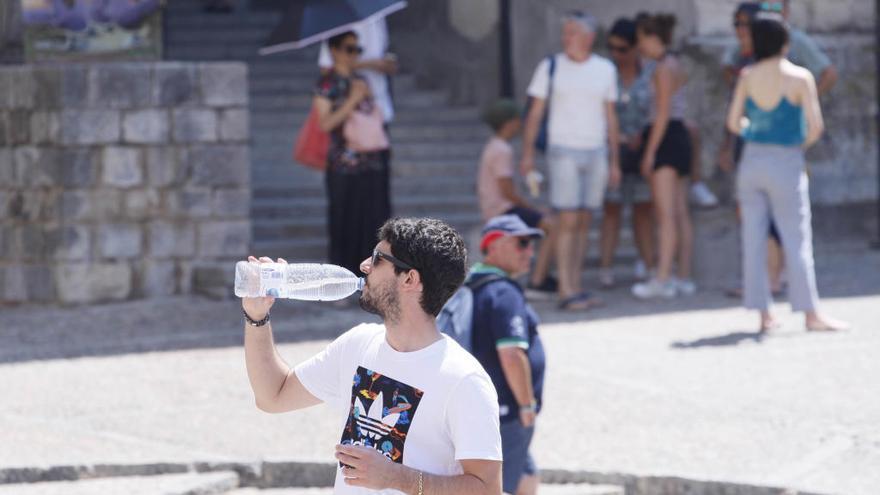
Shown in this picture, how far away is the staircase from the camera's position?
11445mm

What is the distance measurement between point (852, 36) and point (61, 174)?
647 centimetres

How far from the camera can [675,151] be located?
408 inches

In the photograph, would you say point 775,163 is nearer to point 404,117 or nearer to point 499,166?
point 499,166

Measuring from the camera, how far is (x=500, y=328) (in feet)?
17.1

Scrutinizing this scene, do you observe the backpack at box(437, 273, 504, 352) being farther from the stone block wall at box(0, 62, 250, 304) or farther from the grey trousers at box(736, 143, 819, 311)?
the stone block wall at box(0, 62, 250, 304)

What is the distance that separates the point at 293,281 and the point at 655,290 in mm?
6823

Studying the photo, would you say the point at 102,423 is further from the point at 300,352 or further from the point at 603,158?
the point at 603,158

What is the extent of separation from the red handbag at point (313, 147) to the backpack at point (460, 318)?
15.8ft

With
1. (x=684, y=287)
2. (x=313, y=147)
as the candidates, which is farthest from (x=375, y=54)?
(x=684, y=287)

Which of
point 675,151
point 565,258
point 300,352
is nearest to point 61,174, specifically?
point 300,352

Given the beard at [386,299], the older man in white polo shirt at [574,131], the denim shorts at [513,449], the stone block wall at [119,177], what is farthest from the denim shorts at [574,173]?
the beard at [386,299]

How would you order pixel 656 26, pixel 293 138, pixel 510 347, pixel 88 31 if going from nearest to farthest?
pixel 510 347 → pixel 656 26 → pixel 88 31 → pixel 293 138

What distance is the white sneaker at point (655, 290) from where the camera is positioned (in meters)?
10.4

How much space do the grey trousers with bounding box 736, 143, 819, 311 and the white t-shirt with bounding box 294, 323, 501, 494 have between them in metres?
5.40
